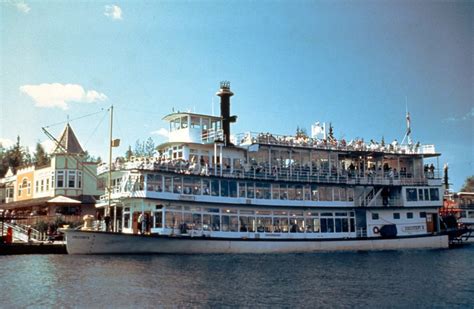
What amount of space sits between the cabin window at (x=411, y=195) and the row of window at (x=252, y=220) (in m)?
5.21

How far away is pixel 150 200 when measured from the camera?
36250 millimetres

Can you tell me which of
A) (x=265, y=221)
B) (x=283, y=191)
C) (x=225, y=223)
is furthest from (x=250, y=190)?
(x=225, y=223)

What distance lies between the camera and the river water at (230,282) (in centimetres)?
2044

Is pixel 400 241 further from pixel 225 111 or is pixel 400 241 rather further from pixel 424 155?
pixel 225 111

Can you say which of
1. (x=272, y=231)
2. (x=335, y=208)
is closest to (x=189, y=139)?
(x=272, y=231)

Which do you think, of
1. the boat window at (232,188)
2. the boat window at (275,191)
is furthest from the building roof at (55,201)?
the boat window at (275,191)

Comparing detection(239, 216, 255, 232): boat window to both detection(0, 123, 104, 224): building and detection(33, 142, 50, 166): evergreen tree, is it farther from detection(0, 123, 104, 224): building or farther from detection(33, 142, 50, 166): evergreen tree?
detection(33, 142, 50, 166): evergreen tree

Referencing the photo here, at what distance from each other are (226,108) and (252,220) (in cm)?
960

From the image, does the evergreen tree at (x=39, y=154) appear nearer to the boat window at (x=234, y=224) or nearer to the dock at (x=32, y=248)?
the dock at (x=32, y=248)

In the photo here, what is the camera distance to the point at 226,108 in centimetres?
4425

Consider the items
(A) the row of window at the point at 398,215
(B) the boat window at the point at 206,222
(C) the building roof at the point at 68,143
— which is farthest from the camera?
(C) the building roof at the point at 68,143

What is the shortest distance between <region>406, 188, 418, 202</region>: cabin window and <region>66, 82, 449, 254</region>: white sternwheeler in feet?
0.37

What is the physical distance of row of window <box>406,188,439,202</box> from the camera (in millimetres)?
45875

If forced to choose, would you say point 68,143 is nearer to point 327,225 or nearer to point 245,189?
point 245,189
